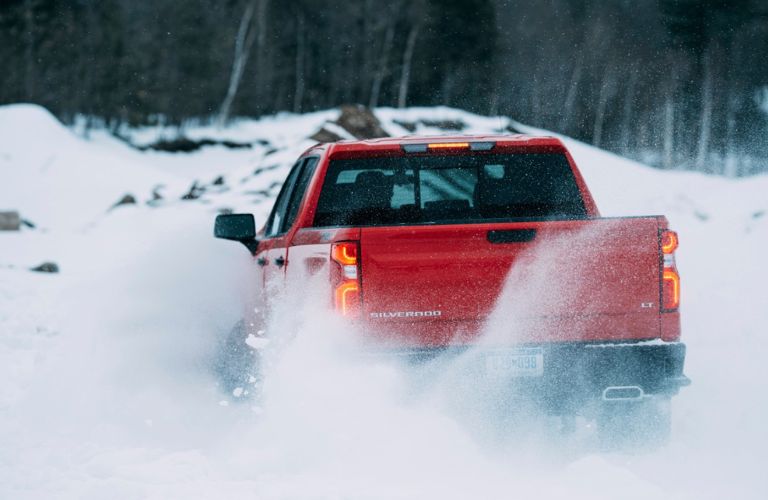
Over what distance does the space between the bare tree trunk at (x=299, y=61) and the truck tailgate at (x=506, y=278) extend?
58.4 m

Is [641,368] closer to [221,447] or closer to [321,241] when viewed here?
[321,241]

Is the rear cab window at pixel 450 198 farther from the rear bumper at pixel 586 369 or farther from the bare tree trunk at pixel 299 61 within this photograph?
the bare tree trunk at pixel 299 61

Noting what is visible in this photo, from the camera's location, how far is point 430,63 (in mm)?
60344

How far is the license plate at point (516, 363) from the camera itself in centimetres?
468

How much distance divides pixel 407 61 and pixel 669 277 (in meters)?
53.7

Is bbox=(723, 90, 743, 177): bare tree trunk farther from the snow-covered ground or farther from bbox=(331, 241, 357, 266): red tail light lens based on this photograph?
bbox=(331, 241, 357, 266): red tail light lens

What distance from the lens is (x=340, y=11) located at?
6091 cm

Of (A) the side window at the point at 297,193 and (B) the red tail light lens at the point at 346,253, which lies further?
(A) the side window at the point at 297,193

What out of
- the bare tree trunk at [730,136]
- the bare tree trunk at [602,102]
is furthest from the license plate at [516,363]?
the bare tree trunk at [602,102]

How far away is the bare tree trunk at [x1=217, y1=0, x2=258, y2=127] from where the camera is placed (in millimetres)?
52188

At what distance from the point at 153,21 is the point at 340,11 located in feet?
37.4

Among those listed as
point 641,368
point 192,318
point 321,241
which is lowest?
point 192,318

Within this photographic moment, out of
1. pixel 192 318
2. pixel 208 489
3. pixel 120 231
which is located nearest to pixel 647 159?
pixel 120 231

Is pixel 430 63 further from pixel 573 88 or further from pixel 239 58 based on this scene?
pixel 239 58
